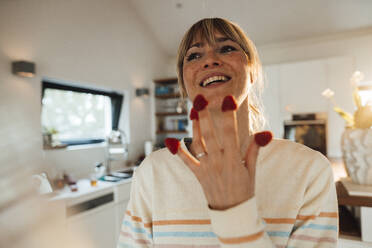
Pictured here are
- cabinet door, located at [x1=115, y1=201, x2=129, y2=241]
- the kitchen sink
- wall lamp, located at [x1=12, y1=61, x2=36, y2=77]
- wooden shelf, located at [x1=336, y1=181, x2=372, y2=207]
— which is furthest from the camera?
the kitchen sink

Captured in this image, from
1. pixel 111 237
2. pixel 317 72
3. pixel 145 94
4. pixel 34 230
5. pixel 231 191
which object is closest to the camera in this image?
pixel 231 191

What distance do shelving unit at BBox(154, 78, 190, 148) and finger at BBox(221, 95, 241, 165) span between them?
3438 mm

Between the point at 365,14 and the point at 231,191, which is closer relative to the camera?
the point at 231,191

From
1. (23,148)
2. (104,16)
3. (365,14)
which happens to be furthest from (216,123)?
(365,14)

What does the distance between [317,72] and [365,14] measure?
2.85ft

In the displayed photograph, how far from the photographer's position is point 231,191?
0.39 metres

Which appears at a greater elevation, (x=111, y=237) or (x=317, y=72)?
(x=317, y=72)

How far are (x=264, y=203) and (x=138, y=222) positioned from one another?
351mm

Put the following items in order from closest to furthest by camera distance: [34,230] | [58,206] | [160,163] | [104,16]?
[160,163] < [34,230] < [58,206] < [104,16]

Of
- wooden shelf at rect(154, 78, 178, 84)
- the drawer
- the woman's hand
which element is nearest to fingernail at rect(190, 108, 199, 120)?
the woman's hand

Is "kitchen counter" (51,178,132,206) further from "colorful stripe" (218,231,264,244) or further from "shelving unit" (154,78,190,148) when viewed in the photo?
"colorful stripe" (218,231,264,244)

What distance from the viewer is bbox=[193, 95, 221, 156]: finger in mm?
378

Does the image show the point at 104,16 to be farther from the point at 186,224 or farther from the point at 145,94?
the point at 186,224

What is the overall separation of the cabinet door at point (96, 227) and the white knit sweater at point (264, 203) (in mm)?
1496
